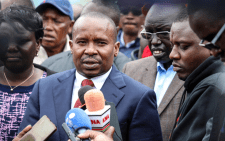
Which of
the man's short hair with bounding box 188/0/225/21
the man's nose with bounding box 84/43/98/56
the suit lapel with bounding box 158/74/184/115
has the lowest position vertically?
the suit lapel with bounding box 158/74/184/115

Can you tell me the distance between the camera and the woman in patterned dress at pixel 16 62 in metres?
3.08

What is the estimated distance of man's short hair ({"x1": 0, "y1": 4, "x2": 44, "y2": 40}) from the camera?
3256 mm

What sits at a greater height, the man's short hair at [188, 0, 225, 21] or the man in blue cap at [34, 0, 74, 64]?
the man's short hair at [188, 0, 225, 21]

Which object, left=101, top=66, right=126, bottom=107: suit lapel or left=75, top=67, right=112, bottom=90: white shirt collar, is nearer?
left=101, top=66, right=126, bottom=107: suit lapel

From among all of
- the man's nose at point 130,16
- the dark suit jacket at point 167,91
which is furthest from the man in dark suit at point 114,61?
the man's nose at point 130,16

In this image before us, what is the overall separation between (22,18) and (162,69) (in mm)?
1799

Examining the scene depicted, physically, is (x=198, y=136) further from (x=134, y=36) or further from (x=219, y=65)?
(x=134, y=36)

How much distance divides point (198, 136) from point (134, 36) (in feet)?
17.3

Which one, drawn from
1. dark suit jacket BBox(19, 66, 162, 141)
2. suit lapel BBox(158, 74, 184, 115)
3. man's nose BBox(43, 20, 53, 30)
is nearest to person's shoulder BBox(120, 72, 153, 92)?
dark suit jacket BBox(19, 66, 162, 141)

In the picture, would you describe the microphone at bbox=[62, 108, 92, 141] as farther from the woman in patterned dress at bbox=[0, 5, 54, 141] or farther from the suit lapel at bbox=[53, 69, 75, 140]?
the woman in patterned dress at bbox=[0, 5, 54, 141]

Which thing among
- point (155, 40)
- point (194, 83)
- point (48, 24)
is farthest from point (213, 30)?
point (48, 24)

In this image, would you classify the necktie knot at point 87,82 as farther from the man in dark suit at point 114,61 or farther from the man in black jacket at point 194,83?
the man in dark suit at point 114,61

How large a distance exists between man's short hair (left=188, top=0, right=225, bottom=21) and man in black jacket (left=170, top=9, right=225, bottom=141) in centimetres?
25

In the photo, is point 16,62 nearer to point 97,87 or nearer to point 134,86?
point 97,87
